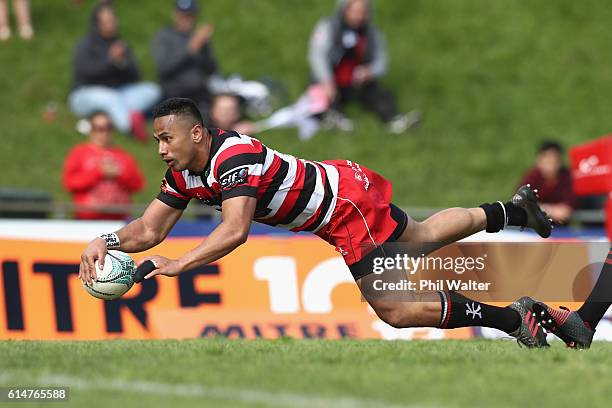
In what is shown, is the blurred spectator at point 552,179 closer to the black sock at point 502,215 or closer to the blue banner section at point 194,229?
the blue banner section at point 194,229

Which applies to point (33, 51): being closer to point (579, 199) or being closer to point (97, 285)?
point (579, 199)

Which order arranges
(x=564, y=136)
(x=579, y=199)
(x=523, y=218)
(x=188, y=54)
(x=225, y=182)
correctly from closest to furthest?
(x=225, y=182) → (x=523, y=218) → (x=579, y=199) → (x=188, y=54) → (x=564, y=136)

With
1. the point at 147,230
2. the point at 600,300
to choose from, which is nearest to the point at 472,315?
the point at 600,300

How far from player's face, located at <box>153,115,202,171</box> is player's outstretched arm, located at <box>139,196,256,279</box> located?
465mm

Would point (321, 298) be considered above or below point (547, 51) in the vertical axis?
below

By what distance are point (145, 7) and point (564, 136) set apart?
757 centimetres

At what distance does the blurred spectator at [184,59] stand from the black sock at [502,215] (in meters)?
7.66

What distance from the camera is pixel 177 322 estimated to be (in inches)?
474

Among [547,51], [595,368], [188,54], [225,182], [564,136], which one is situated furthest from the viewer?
[547,51]

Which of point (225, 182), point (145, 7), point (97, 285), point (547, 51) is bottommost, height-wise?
point (97, 285)

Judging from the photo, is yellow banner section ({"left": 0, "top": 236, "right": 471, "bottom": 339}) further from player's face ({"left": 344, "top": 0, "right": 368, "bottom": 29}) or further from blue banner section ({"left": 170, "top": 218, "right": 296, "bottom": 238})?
player's face ({"left": 344, "top": 0, "right": 368, "bottom": 29})

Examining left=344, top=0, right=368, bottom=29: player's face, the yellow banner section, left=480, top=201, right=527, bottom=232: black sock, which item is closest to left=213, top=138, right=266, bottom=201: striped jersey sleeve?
left=480, top=201, right=527, bottom=232: black sock

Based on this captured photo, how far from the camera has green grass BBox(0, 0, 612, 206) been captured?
17375 millimetres

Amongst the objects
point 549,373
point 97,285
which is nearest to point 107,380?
point 97,285
